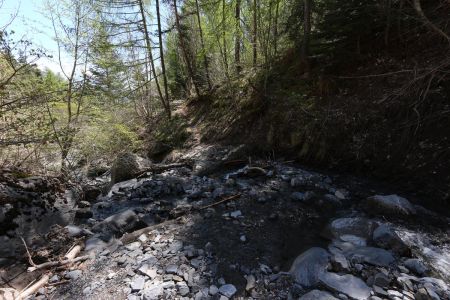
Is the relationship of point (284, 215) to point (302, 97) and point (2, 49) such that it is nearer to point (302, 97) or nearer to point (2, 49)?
point (302, 97)

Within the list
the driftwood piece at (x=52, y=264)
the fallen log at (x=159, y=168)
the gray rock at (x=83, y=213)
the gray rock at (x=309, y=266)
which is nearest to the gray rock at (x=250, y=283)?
the gray rock at (x=309, y=266)

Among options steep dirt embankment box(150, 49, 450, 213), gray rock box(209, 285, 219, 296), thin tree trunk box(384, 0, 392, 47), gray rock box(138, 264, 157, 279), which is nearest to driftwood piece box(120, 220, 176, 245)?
gray rock box(138, 264, 157, 279)

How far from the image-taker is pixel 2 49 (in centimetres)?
478

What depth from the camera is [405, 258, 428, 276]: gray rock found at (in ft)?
9.12

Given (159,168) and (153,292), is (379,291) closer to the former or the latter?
(153,292)

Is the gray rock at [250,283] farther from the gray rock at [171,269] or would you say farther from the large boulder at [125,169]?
the large boulder at [125,169]

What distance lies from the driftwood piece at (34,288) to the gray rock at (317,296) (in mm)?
2899

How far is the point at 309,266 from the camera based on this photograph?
9.57 ft

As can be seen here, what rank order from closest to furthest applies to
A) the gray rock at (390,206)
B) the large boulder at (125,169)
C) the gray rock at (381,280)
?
1. the gray rock at (381,280)
2. the gray rock at (390,206)
3. the large boulder at (125,169)

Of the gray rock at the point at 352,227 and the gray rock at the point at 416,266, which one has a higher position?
the gray rock at the point at 352,227

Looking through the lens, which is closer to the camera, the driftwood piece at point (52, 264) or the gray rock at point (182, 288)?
the gray rock at point (182, 288)

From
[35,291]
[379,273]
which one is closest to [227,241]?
[379,273]

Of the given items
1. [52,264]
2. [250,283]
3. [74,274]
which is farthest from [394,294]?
[52,264]

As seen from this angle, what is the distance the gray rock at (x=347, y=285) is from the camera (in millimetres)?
2511
